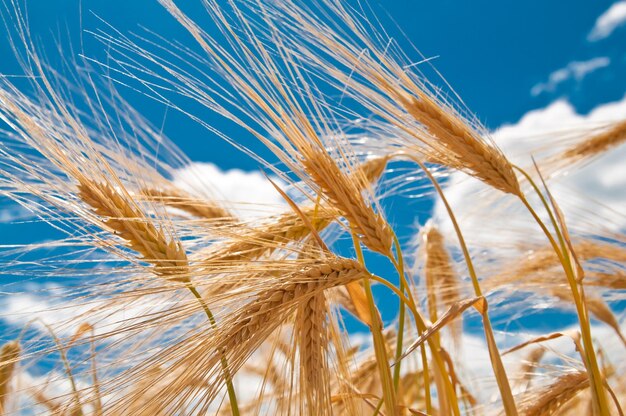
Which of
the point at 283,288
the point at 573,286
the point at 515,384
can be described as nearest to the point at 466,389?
the point at 515,384

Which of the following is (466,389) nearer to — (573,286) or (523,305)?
(523,305)

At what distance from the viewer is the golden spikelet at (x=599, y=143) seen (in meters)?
2.53

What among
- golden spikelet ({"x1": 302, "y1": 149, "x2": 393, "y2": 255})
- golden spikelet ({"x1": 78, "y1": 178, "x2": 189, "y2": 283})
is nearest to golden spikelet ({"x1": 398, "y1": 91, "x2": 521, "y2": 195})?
golden spikelet ({"x1": 302, "y1": 149, "x2": 393, "y2": 255})

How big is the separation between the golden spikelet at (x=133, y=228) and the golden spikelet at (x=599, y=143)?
1.87 meters

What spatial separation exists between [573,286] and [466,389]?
0.93m

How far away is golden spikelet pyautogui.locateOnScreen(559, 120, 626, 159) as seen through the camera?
2531 mm

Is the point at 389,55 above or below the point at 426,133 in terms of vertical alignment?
above

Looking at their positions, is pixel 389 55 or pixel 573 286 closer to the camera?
pixel 573 286

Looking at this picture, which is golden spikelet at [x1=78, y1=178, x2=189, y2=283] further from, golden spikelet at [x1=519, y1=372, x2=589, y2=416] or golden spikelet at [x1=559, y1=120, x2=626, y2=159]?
golden spikelet at [x1=559, y1=120, x2=626, y2=159]

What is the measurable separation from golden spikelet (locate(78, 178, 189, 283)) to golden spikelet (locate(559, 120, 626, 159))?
1.87 meters

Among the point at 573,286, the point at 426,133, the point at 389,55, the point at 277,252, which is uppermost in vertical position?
the point at 389,55

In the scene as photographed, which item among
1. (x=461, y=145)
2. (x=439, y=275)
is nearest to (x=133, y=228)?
(x=461, y=145)

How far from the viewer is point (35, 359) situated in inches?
43.1

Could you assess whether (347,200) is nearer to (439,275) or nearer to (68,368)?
(68,368)
